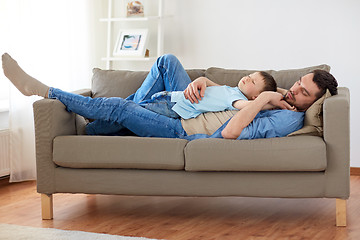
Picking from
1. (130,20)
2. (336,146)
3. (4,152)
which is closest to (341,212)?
(336,146)

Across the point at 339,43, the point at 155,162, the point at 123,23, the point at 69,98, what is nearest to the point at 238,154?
the point at 155,162

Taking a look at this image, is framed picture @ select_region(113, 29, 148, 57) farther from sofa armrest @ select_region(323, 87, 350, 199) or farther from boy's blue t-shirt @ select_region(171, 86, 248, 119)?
sofa armrest @ select_region(323, 87, 350, 199)

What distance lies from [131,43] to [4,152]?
1.36 metres

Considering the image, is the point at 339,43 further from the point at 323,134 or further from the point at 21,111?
the point at 21,111

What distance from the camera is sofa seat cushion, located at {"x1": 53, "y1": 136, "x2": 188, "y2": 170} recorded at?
2678mm

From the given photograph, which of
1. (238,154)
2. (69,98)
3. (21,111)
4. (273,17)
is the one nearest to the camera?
(238,154)

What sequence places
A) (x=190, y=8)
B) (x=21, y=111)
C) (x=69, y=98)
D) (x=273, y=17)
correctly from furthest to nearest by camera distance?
(x=190, y=8)
(x=273, y=17)
(x=21, y=111)
(x=69, y=98)

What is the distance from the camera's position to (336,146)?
2607 mm

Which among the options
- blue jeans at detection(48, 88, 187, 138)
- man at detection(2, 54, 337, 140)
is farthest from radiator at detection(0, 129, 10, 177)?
blue jeans at detection(48, 88, 187, 138)

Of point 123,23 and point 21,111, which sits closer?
point 21,111

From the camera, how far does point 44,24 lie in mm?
3939

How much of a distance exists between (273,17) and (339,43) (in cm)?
54

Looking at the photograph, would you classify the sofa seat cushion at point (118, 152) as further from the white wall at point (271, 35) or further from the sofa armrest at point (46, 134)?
the white wall at point (271, 35)

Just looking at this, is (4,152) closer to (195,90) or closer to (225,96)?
(195,90)
